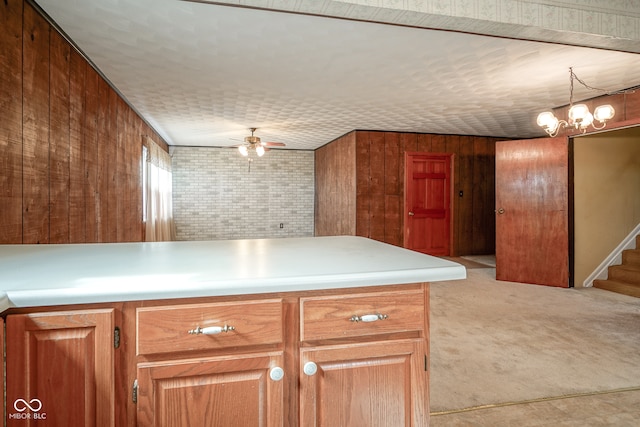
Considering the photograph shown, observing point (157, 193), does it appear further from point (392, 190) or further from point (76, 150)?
point (392, 190)

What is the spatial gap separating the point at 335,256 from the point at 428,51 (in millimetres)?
2617

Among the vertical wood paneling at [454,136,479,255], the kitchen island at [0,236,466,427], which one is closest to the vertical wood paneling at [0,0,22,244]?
the kitchen island at [0,236,466,427]

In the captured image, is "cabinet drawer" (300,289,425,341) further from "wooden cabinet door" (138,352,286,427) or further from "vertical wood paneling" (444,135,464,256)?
"vertical wood paneling" (444,135,464,256)

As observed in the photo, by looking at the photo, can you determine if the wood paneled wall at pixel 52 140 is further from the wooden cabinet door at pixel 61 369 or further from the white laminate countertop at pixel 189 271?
the wooden cabinet door at pixel 61 369

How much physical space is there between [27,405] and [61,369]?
104 millimetres

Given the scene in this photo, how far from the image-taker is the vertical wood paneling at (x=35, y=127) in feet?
7.39

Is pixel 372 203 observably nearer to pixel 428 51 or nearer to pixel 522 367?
pixel 428 51

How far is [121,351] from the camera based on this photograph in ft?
3.10

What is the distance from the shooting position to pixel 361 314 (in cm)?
108

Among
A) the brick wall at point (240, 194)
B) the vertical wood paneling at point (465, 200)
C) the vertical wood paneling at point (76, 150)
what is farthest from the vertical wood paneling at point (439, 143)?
the vertical wood paneling at point (76, 150)

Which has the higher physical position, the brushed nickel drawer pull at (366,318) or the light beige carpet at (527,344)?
the brushed nickel drawer pull at (366,318)

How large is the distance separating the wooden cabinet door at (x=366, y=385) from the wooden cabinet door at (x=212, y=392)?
10cm

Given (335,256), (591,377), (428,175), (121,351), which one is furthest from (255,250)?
(428,175)

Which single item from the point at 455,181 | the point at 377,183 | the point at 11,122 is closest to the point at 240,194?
the point at 377,183
